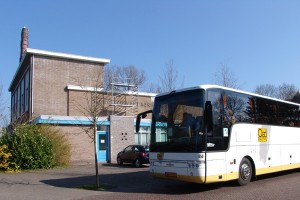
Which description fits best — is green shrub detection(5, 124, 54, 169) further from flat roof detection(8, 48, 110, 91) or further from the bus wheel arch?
the bus wheel arch

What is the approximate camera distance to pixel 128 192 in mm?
11984

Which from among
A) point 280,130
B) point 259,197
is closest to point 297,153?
point 280,130

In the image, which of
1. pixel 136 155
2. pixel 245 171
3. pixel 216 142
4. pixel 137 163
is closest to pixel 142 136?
pixel 136 155

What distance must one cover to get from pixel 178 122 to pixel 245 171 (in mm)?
3103

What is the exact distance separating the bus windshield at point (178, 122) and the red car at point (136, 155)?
11.3 meters

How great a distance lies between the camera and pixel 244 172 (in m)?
12.4

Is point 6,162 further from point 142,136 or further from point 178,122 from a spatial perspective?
point 178,122

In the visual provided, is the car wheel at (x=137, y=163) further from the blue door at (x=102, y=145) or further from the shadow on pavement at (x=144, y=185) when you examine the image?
the shadow on pavement at (x=144, y=185)

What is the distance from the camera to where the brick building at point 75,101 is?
27203mm

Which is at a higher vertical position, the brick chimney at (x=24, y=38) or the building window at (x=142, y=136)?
the brick chimney at (x=24, y=38)

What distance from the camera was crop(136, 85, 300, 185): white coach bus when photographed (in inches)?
432

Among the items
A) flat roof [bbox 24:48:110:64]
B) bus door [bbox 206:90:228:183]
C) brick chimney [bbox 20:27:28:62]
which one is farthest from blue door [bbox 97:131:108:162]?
brick chimney [bbox 20:27:28:62]

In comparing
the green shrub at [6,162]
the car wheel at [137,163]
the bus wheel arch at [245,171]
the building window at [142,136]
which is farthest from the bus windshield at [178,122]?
the building window at [142,136]

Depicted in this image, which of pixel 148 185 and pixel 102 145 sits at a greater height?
pixel 102 145
